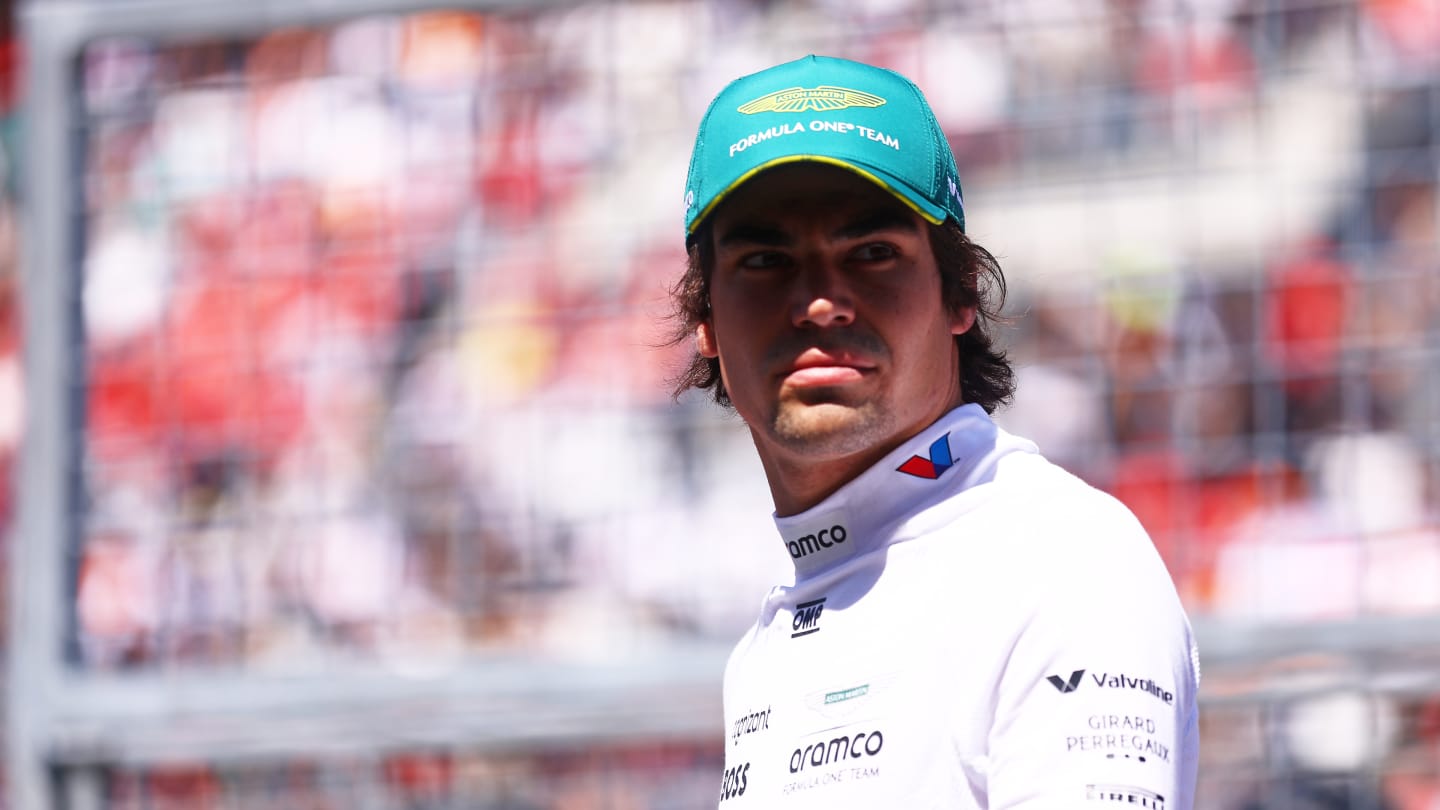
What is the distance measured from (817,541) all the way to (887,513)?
13cm

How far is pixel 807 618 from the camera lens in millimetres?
2459

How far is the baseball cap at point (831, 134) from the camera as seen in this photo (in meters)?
2.25

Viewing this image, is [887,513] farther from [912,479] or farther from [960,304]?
[960,304]

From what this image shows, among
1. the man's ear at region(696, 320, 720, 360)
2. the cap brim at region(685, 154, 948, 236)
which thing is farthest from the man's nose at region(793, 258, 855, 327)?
the man's ear at region(696, 320, 720, 360)

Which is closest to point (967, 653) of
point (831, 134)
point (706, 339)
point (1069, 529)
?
point (1069, 529)

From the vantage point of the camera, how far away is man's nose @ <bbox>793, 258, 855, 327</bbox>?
2.28m

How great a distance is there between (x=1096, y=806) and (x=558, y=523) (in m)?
3.11

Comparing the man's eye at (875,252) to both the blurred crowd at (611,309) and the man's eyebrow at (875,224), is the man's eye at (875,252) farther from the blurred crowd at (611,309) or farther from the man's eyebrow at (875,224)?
the blurred crowd at (611,309)

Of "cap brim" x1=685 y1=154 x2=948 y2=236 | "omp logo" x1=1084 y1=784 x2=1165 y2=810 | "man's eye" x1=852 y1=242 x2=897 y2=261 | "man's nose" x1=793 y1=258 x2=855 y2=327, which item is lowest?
"omp logo" x1=1084 y1=784 x2=1165 y2=810

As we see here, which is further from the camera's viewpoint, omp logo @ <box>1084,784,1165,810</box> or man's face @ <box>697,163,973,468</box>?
man's face @ <box>697,163,973,468</box>

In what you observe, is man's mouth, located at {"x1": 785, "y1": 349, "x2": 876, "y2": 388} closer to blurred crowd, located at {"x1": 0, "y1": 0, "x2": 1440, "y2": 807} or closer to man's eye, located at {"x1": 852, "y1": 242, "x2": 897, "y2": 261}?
man's eye, located at {"x1": 852, "y1": 242, "x2": 897, "y2": 261}

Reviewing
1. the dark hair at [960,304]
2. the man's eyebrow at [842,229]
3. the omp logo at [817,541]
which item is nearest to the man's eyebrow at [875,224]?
the man's eyebrow at [842,229]

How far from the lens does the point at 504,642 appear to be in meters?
4.86

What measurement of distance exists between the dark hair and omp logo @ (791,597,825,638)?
378mm
